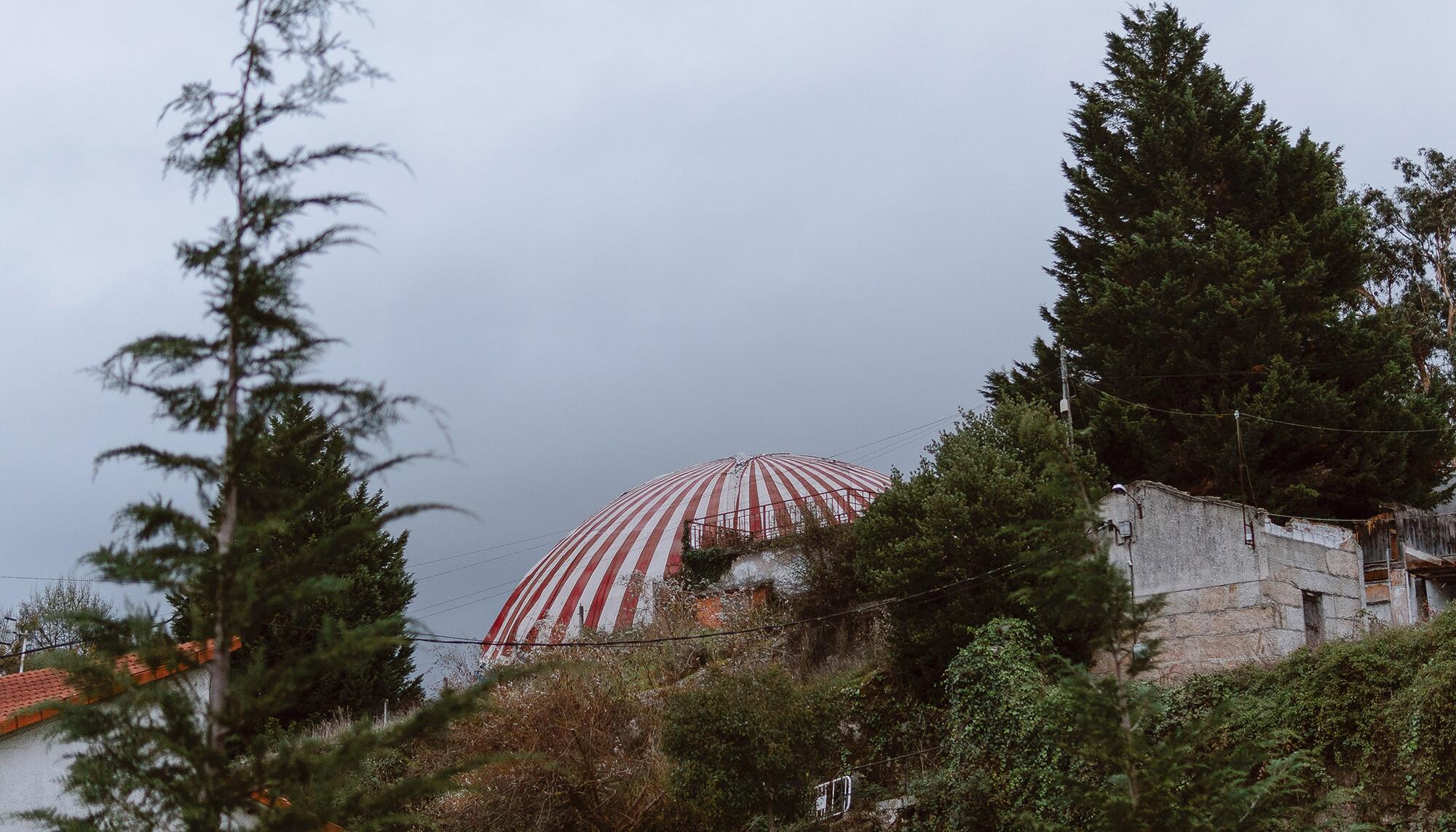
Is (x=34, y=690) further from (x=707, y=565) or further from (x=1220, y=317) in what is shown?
(x=1220, y=317)

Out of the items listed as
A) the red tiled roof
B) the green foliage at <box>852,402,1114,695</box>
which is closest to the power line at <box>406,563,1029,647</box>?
the green foliage at <box>852,402,1114,695</box>

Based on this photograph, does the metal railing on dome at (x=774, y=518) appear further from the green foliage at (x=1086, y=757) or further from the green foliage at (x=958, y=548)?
the green foliage at (x=1086, y=757)

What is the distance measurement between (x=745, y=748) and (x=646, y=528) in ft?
76.8

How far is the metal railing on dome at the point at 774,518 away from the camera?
31.8 m

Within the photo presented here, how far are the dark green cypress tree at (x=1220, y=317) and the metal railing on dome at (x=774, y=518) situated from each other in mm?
5583

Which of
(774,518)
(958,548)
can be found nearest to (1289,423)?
(958,548)

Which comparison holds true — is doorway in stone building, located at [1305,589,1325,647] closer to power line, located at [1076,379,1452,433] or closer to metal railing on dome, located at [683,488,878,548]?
power line, located at [1076,379,1452,433]

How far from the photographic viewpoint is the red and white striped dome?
3766cm

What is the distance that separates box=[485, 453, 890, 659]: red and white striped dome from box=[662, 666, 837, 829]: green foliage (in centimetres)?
1482

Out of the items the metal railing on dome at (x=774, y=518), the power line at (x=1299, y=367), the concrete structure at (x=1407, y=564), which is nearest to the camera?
the concrete structure at (x=1407, y=564)

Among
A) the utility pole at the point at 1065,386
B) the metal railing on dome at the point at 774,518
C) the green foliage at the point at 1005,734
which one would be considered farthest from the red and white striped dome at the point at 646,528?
the green foliage at the point at 1005,734

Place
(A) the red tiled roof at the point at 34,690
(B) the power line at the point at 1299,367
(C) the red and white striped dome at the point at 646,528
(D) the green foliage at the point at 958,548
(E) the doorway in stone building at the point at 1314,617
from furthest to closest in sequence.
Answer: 1. (C) the red and white striped dome at the point at 646,528
2. (B) the power line at the point at 1299,367
3. (D) the green foliage at the point at 958,548
4. (E) the doorway in stone building at the point at 1314,617
5. (A) the red tiled roof at the point at 34,690

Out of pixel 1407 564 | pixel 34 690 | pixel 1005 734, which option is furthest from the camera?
pixel 1407 564

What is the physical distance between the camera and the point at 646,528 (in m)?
41.3
